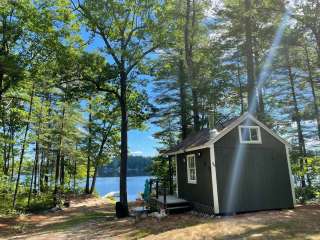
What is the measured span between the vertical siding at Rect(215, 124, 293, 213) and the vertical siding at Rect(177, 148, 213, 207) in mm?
512

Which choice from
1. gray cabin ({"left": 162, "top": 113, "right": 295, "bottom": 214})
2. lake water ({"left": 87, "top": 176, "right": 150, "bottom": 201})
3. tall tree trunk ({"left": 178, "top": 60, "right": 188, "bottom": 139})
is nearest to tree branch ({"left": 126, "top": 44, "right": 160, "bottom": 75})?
tall tree trunk ({"left": 178, "top": 60, "right": 188, "bottom": 139})

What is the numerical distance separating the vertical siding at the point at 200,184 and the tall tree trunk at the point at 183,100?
7147mm

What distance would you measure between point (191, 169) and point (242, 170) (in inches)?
109

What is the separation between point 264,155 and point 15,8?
53.9 feet

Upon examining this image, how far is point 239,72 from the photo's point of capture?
72.4 feet

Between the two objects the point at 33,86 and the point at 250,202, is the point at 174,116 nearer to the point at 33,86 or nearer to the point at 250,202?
the point at 33,86

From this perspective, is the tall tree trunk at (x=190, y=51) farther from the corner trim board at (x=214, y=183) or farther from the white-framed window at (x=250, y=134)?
the corner trim board at (x=214, y=183)

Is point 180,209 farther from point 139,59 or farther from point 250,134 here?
point 139,59

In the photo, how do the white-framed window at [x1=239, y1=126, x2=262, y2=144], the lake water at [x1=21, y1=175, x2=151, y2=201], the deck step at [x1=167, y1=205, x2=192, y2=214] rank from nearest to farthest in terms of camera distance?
the white-framed window at [x1=239, y1=126, x2=262, y2=144] < the deck step at [x1=167, y1=205, x2=192, y2=214] < the lake water at [x1=21, y1=175, x2=151, y2=201]

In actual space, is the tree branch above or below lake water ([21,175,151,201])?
above

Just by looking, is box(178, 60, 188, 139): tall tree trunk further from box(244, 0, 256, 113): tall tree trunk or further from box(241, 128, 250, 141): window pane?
box(241, 128, 250, 141): window pane

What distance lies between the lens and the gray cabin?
Answer: 1174 cm

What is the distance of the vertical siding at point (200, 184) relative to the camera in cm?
1209

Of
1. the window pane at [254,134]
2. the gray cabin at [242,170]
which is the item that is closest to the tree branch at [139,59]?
the gray cabin at [242,170]
